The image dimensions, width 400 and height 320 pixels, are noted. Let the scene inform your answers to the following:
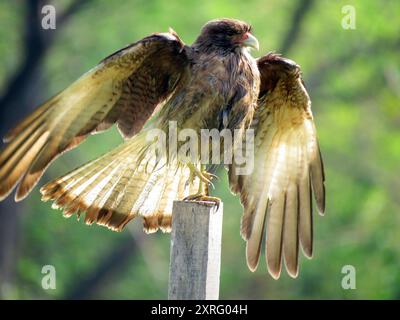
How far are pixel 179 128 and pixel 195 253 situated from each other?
5.71 feet

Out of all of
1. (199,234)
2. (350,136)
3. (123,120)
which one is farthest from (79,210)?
(350,136)

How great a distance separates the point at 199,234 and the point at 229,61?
1.99 metres

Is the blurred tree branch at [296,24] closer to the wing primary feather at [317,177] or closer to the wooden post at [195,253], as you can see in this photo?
the wing primary feather at [317,177]

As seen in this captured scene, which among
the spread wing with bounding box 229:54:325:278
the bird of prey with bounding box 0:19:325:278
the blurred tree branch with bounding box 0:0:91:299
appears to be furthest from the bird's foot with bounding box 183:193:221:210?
the blurred tree branch with bounding box 0:0:91:299

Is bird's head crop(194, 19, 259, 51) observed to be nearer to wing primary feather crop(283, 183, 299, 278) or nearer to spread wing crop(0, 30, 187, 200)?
spread wing crop(0, 30, 187, 200)

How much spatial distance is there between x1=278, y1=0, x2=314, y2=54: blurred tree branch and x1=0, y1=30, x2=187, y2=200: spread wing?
10.5 metres

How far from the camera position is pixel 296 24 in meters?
17.7

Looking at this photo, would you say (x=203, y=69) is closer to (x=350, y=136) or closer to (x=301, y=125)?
(x=301, y=125)

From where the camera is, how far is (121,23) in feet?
59.4

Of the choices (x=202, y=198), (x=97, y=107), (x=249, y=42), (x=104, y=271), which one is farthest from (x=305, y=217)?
(x=104, y=271)

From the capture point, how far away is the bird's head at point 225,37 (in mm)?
7438

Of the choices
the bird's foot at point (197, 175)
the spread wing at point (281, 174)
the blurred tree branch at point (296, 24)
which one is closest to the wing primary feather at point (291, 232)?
the spread wing at point (281, 174)

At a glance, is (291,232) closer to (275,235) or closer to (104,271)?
(275,235)

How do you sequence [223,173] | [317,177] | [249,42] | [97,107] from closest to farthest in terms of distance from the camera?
[97,107]
[249,42]
[317,177]
[223,173]
